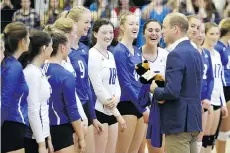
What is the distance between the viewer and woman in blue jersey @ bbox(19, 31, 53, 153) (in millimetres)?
5734

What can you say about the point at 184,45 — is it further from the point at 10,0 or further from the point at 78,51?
the point at 10,0

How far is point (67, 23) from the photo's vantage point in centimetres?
666

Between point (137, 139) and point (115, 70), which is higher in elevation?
point (115, 70)

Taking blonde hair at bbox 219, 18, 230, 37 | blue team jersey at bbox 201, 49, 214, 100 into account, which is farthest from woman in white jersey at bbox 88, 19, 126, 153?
blonde hair at bbox 219, 18, 230, 37

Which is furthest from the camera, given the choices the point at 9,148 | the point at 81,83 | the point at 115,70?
the point at 115,70

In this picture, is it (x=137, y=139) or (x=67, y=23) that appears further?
(x=137, y=139)

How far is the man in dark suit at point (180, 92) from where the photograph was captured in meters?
6.18

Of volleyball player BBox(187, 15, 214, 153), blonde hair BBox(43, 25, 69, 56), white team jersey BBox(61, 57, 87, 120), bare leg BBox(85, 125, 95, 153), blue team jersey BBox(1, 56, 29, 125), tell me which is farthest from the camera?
volleyball player BBox(187, 15, 214, 153)

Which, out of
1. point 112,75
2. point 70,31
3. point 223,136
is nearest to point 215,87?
point 223,136

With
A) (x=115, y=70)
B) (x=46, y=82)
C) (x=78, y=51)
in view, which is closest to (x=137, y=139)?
(x=115, y=70)

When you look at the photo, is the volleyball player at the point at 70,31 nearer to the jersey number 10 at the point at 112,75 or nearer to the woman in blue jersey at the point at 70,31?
the woman in blue jersey at the point at 70,31

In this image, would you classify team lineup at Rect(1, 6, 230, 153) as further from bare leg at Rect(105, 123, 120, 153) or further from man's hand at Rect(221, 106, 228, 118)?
man's hand at Rect(221, 106, 228, 118)

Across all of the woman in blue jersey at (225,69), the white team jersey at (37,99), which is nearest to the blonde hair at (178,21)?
the white team jersey at (37,99)

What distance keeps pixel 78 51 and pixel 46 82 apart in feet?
3.51
